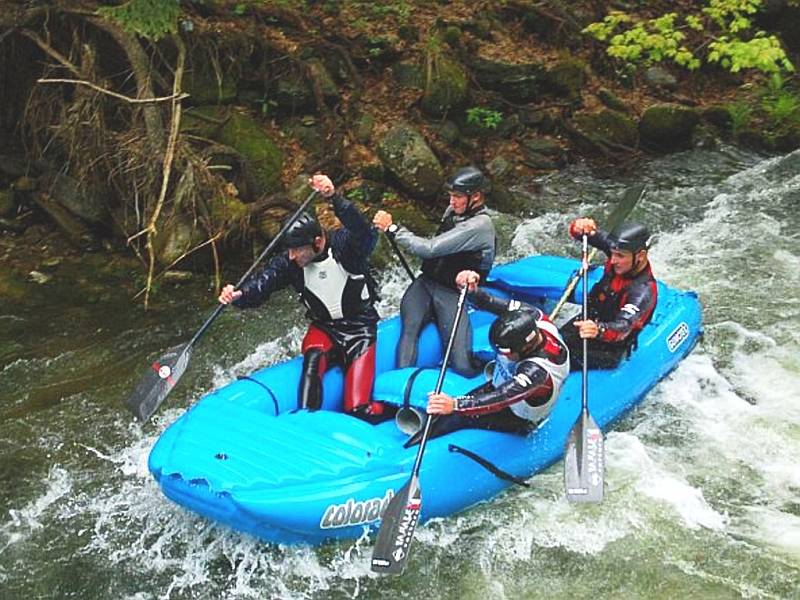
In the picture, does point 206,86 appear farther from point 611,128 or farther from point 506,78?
point 611,128

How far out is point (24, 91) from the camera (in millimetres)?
8125

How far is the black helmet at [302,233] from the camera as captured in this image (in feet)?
15.9

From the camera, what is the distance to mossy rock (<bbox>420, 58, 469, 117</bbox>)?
9352mm

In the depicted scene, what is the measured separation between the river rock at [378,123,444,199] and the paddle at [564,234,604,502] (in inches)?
157

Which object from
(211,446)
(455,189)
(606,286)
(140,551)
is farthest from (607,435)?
(140,551)

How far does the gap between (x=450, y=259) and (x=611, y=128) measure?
5166 mm

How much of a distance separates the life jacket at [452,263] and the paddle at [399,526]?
4.18ft

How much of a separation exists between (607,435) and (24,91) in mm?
5996

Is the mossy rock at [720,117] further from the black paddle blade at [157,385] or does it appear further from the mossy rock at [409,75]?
the black paddle blade at [157,385]

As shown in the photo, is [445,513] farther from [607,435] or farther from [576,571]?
[607,435]

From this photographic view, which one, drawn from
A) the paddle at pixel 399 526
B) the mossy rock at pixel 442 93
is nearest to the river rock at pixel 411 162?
the mossy rock at pixel 442 93

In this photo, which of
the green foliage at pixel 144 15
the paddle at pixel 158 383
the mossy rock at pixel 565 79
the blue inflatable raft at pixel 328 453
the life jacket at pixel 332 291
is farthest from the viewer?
the mossy rock at pixel 565 79

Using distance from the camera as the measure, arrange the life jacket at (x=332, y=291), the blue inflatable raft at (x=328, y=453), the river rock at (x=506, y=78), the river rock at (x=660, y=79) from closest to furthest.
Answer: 1. the blue inflatable raft at (x=328, y=453)
2. the life jacket at (x=332, y=291)
3. the river rock at (x=506, y=78)
4. the river rock at (x=660, y=79)

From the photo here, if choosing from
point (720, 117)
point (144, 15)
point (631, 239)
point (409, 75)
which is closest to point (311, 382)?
point (631, 239)
